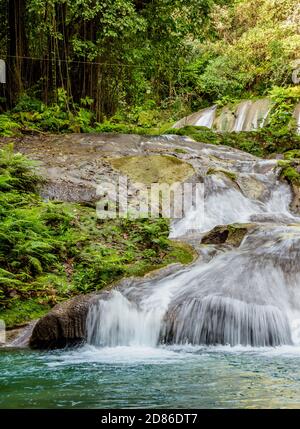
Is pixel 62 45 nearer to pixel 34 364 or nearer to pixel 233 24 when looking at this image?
pixel 34 364

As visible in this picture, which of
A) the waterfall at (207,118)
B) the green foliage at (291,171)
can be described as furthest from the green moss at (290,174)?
the waterfall at (207,118)

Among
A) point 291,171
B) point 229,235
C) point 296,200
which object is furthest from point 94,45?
point 229,235

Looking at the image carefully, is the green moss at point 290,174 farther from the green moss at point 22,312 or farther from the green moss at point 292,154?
the green moss at point 22,312

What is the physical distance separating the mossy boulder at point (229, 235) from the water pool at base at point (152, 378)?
2.75 metres

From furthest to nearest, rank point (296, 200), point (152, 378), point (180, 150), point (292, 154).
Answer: point (292, 154), point (180, 150), point (296, 200), point (152, 378)

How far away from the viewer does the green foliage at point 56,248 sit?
6.59m

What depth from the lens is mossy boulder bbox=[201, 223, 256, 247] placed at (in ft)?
25.5

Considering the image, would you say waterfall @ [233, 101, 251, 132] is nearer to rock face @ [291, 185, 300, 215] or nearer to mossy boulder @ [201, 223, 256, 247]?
rock face @ [291, 185, 300, 215]

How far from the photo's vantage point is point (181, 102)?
25516 mm

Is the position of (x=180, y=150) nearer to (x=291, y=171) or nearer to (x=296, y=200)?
(x=291, y=171)

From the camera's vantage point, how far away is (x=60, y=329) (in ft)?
18.2

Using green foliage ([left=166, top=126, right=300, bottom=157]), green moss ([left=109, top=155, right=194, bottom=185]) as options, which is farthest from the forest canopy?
green moss ([left=109, top=155, right=194, bottom=185])

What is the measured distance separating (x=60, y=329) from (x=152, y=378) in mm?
Result: 1792

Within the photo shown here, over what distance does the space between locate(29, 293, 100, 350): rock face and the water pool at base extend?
0.24 metres
